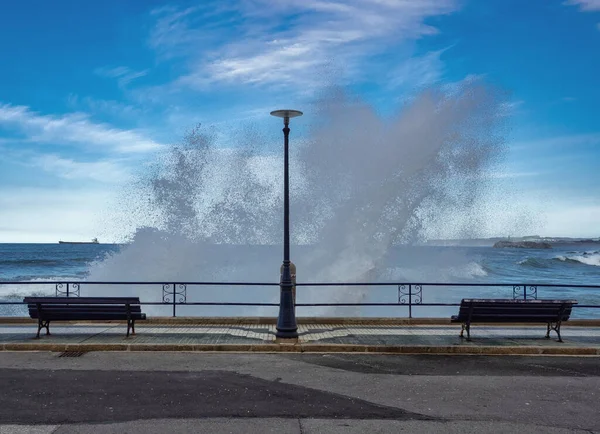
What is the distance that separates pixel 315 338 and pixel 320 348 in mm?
940

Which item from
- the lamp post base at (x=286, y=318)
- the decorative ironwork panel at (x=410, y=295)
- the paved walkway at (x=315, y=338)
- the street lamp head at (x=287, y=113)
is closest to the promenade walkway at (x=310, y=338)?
the paved walkway at (x=315, y=338)

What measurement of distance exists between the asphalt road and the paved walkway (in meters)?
0.40

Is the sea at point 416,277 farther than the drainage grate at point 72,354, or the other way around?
the sea at point 416,277

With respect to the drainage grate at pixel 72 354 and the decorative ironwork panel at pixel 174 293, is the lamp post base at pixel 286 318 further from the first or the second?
the drainage grate at pixel 72 354

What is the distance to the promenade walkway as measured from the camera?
11617 millimetres

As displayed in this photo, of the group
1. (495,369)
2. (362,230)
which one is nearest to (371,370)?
(495,369)

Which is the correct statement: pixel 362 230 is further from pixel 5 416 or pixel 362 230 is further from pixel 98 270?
pixel 5 416

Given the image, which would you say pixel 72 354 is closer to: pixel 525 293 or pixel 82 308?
pixel 82 308

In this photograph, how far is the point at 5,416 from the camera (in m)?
7.16

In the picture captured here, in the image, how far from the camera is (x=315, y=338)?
495 inches

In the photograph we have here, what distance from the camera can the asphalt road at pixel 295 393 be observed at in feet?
22.7

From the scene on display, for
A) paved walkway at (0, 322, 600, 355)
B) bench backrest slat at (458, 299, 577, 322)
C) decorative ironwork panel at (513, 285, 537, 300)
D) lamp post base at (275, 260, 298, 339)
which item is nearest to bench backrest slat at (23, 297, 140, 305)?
paved walkway at (0, 322, 600, 355)

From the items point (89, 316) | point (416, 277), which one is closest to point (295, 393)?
point (89, 316)

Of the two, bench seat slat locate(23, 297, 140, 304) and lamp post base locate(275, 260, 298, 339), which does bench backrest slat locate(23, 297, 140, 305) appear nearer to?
bench seat slat locate(23, 297, 140, 304)
